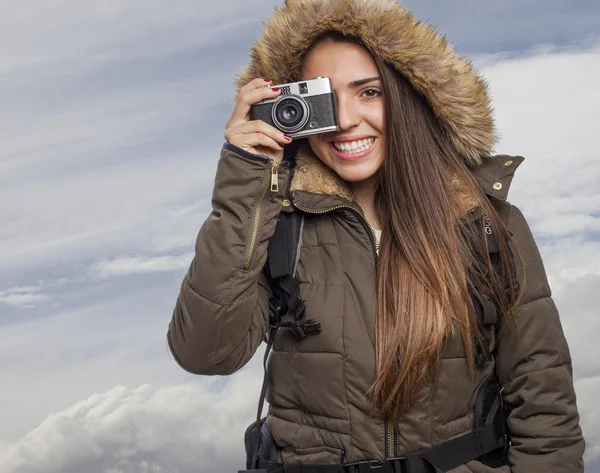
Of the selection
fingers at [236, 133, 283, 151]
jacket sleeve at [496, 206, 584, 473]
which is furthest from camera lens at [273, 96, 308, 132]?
jacket sleeve at [496, 206, 584, 473]

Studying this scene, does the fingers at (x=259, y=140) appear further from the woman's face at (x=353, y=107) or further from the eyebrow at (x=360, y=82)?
the eyebrow at (x=360, y=82)

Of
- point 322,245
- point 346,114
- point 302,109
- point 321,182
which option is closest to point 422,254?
point 322,245

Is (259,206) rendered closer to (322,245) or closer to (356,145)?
(322,245)

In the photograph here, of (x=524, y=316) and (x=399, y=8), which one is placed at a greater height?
(x=399, y=8)

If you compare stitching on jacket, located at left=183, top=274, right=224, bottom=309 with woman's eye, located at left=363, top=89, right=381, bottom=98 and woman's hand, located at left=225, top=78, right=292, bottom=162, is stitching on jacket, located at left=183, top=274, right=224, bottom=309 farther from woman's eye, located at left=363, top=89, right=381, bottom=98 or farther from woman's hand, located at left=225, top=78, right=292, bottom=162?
woman's eye, located at left=363, top=89, right=381, bottom=98

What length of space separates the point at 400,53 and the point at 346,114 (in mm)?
310

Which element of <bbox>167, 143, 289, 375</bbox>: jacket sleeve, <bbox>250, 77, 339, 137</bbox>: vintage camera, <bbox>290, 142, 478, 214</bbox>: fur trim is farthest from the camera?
<bbox>290, 142, 478, 214</bbox>: fur trim

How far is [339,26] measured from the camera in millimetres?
2953

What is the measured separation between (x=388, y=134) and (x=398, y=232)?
1.26ft

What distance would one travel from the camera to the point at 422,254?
2.95 metres

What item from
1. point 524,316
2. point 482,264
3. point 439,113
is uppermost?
point 439,113

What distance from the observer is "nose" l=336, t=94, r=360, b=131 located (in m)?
2.97

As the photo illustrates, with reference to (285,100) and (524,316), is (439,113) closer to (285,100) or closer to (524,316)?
(285,100)

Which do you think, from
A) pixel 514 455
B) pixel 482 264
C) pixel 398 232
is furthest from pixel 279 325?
pixel 514 455
